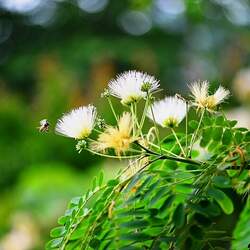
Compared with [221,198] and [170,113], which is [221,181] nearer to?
[221,198]

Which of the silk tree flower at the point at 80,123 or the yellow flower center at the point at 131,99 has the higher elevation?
the yellow flower center at the point at 131,99

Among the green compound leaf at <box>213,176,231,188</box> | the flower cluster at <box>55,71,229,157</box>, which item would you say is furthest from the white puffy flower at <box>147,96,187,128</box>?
the green compound leaf at <box>213,176,231,188</box>

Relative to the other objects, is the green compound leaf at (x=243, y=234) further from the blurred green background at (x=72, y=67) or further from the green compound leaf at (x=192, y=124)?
the blurred green background at (x=72, y=67)

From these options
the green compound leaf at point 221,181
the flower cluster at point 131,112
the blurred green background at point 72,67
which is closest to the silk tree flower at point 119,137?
the flower cluster at point 131,112

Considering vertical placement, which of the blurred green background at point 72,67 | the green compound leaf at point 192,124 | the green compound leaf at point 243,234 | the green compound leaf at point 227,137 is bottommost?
the green compound leaf at point 243,234

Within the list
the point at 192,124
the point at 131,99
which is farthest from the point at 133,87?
the point at 192,124

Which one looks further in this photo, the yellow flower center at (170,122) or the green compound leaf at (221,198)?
the yellow flower center at (170,122)

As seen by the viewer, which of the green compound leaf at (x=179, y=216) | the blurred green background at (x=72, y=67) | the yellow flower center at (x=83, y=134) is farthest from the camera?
the blurred green background at (x=72, y=67)

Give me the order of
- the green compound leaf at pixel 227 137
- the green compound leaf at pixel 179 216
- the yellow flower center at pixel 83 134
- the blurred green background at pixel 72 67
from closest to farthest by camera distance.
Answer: the green compound leaf at pixel 179 216 < the yellow flower center at pixel 83 134 < the green compound leaf at pixel 227 137 < the blurred green background at pixel 72 67
